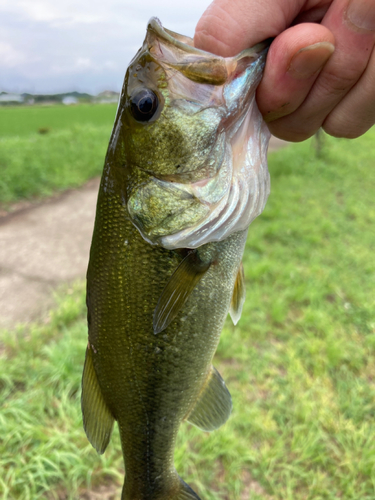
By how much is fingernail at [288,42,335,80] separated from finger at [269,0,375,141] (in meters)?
0.06

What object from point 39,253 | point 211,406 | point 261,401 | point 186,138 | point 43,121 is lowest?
point 43,121

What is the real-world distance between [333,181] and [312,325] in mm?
6280

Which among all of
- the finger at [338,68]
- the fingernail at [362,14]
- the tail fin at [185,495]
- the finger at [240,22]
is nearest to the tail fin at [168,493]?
the tail fin at [185,495]

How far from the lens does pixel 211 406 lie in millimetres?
1485

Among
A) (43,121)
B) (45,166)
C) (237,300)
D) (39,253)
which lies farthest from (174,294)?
(43,121)

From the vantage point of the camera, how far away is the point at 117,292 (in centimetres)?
124

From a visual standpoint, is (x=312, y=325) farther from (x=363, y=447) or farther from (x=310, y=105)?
(x=310, y=105)

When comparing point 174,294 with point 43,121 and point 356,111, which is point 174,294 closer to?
point 356,111

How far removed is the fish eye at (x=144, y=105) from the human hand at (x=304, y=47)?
0.96 feet

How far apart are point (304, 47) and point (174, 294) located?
2.73 feet

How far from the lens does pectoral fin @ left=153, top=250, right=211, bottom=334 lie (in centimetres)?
115

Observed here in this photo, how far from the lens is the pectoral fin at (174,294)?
1149 mm

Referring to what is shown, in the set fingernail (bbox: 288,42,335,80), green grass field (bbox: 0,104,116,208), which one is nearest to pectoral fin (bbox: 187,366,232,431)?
fingernail (bbox: 288,42,335,80)

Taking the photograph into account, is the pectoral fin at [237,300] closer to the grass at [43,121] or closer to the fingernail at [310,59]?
the fingernail at [310,59]
